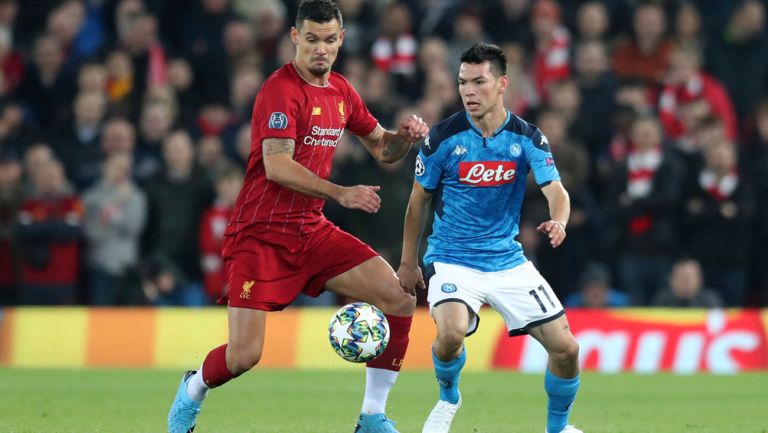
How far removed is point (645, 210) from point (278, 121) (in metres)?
7.23

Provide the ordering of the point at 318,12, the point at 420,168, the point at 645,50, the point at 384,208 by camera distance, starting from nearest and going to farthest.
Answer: the point at 318,12 < the point at 420,168 < the point at 384,208 < the point at 645,50

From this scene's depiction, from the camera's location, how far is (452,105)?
1517 centimetres

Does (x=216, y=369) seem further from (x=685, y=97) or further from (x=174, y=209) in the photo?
(x=685, y=97)

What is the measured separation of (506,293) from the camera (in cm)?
854

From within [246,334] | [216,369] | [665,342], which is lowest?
[665,342]

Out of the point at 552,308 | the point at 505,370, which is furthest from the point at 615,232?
the point at 552,308

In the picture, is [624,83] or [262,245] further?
[624,83]

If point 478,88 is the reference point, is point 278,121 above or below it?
below

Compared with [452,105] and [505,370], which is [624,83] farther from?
[505,370]

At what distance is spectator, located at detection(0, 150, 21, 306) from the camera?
14.7 metres

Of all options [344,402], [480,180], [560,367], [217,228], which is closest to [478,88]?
[480,180]

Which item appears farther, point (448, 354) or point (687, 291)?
point (687, 291)

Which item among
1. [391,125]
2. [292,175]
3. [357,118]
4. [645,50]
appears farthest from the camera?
[645,50]

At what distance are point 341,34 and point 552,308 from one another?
6.74 ft
